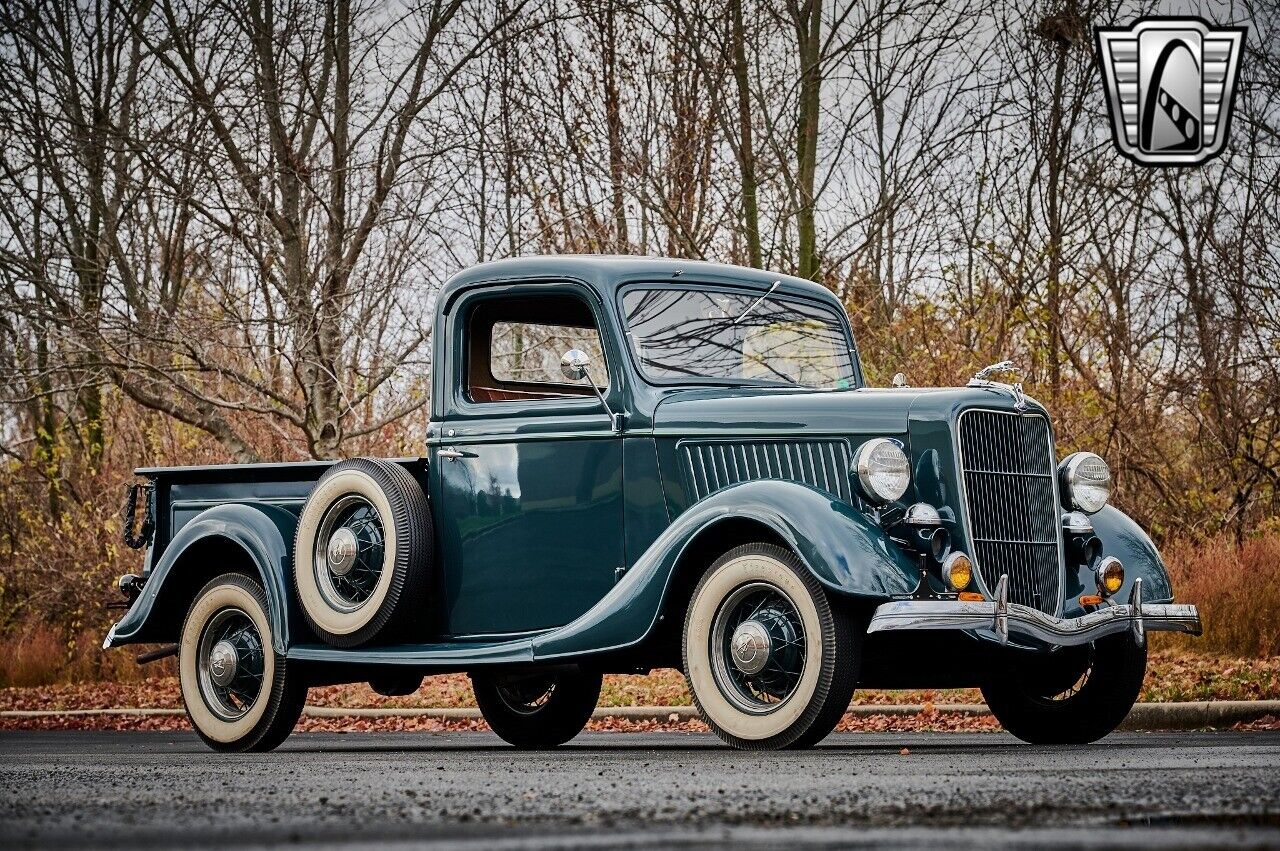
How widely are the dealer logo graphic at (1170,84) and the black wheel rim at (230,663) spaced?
9.96m

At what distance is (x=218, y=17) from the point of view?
16.0 m

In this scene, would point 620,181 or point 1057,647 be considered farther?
point 620,181

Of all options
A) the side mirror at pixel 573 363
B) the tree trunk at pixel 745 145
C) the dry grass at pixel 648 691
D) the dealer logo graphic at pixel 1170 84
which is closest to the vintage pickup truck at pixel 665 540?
the side mirror at pixel 573 363

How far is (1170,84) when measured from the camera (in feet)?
50.4

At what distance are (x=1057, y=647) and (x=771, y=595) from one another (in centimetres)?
127

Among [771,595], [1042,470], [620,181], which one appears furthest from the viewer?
[620,181]

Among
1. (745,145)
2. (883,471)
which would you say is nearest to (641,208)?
(745,145)

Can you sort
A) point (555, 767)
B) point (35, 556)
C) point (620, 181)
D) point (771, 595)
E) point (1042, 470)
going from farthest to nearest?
point (35, 556), point (620, 181), point (1042, 470), point (771, 595), point (555, 767)

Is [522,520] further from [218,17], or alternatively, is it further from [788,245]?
[218,17]

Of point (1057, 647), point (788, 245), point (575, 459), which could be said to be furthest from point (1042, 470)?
point (788, 245)

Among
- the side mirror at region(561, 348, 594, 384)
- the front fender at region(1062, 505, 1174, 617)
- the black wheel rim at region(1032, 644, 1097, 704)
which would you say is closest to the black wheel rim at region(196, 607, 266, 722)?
the side mirror at region(561, 348, 594, 384)

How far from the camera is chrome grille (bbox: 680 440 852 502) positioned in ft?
25.4

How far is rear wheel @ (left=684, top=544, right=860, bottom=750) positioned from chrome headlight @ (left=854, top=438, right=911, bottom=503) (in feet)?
1.74

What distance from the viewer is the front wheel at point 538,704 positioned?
978 centimetres
